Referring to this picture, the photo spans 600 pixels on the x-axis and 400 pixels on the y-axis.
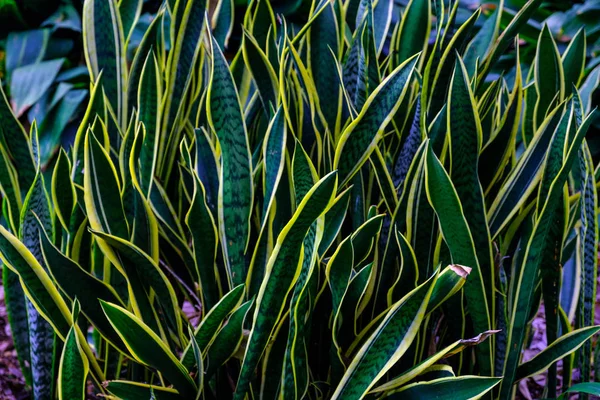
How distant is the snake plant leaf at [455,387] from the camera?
695 millimetres

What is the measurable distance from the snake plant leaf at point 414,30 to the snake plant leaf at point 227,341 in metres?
0.63

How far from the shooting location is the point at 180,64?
108cm

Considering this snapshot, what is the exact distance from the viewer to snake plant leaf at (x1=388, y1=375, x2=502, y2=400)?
69cm

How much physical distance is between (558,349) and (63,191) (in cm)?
67

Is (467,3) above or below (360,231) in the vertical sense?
above

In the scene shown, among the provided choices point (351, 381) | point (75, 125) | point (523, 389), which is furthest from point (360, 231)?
point (75, 125)

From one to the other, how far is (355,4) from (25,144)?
→ 654mm

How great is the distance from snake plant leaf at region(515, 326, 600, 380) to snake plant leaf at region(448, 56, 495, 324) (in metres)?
0.15

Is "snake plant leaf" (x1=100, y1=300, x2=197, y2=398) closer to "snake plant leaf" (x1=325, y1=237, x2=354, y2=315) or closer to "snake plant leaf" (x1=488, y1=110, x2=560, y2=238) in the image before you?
"snake plant leaf" (x1=325, y1=237, x2=354, y2=315)

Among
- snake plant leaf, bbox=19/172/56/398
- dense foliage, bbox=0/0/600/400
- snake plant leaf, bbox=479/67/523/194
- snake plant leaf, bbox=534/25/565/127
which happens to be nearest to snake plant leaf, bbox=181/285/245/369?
dense foliage, bbox=0/0/600/400

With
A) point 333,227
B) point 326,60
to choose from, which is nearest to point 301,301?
point 333,227

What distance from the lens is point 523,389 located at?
1418 millimetres

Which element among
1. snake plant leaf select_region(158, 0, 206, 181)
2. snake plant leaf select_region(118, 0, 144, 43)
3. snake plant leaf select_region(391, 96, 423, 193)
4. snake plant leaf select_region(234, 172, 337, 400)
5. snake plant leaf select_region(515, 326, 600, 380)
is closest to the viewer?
snake plant leaf select_region(234, 172, 337, 400)

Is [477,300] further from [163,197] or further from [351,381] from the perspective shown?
[163,197]
